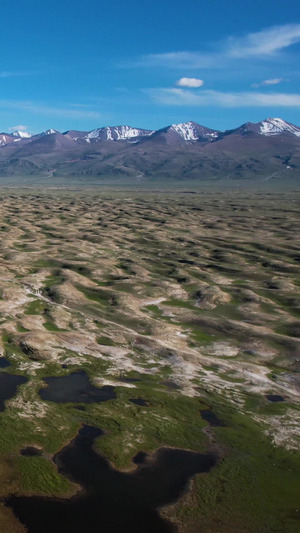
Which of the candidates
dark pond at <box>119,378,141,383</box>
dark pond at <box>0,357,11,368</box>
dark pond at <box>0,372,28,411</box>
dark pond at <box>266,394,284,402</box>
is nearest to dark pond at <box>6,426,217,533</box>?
dark pond at <box>0,372,28,411</box>

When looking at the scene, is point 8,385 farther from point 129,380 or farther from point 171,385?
point 171,385

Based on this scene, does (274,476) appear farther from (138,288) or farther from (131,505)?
(138,288)

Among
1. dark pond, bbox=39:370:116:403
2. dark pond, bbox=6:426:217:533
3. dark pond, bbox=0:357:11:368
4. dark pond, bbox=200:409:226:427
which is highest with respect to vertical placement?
dark pond, bbox=0:357:11:368

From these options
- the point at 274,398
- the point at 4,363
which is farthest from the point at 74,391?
the point at 274,398

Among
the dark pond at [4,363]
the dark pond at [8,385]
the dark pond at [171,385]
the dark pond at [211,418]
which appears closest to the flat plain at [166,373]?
the dark pond at [211,418]

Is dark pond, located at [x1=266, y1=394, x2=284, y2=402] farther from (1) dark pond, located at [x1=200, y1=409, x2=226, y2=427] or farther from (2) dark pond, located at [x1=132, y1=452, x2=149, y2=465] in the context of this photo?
(2) dark pond, located at [x1=132, y1=452, x2=149, y2=465]

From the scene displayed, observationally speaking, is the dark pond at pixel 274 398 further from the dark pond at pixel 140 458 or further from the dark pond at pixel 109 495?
the dark pond at pixel 140 458
